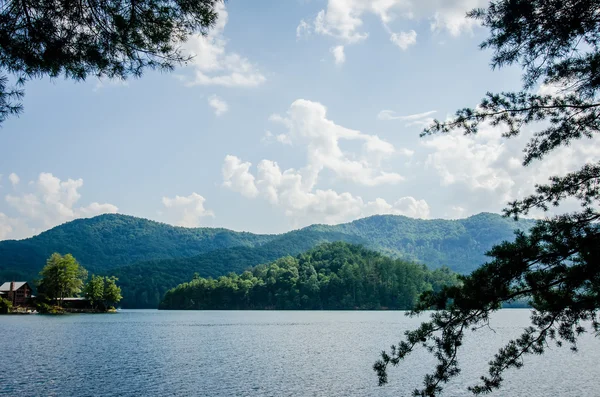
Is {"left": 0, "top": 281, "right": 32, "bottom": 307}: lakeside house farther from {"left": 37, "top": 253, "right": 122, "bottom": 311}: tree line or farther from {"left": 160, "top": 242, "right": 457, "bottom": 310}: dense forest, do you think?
{"left": 160, "top": 242, "right": 457, "bottom": 310}: dense forest

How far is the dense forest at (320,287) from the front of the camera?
143 meters

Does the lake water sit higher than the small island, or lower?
lower

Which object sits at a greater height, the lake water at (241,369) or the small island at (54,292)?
the small island at (54,292)

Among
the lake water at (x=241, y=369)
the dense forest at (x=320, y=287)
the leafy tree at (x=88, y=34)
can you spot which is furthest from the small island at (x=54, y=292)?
the leafy tree at (x=88, y=34)

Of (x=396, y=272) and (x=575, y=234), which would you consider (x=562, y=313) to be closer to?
(x=575, y=234)

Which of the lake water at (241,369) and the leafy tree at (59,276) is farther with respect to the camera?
the leafy tree at (59,276)

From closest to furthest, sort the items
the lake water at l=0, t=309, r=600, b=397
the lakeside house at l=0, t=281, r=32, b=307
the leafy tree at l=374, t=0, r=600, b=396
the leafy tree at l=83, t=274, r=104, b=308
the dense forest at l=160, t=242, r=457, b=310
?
1. the leafy tree at l=374, t=0, r=600, b=396
2. the lake water at l=0, t=309, r=600, b=397
3. the lakeside house at l=0, t=281, r=32, b=307
4. the leafy tree at l=83, t=274, r=104, b=308
5. the dense forest at l=160, t=242, r=457, b=310

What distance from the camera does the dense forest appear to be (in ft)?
469

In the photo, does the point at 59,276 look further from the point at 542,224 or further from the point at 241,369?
the point at 542,224

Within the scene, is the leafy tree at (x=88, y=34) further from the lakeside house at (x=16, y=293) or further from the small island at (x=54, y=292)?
the lakeside house at (x=16, y=293)

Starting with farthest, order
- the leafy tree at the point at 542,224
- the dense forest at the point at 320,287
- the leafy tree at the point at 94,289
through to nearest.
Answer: the dense forest at the point at 320,287, the leafy tree at the point at 94,289, the leafy tree at the point at 542,224

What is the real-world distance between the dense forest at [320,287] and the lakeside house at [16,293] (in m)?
63.6

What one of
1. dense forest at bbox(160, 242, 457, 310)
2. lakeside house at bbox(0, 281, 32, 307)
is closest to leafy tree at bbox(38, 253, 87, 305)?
lakeside house at bbox(0, 281, 32, 307)

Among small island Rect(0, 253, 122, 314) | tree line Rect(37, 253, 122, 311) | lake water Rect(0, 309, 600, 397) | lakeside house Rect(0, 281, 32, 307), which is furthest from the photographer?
lakeside house Rect(0, 281, 32, 307)
